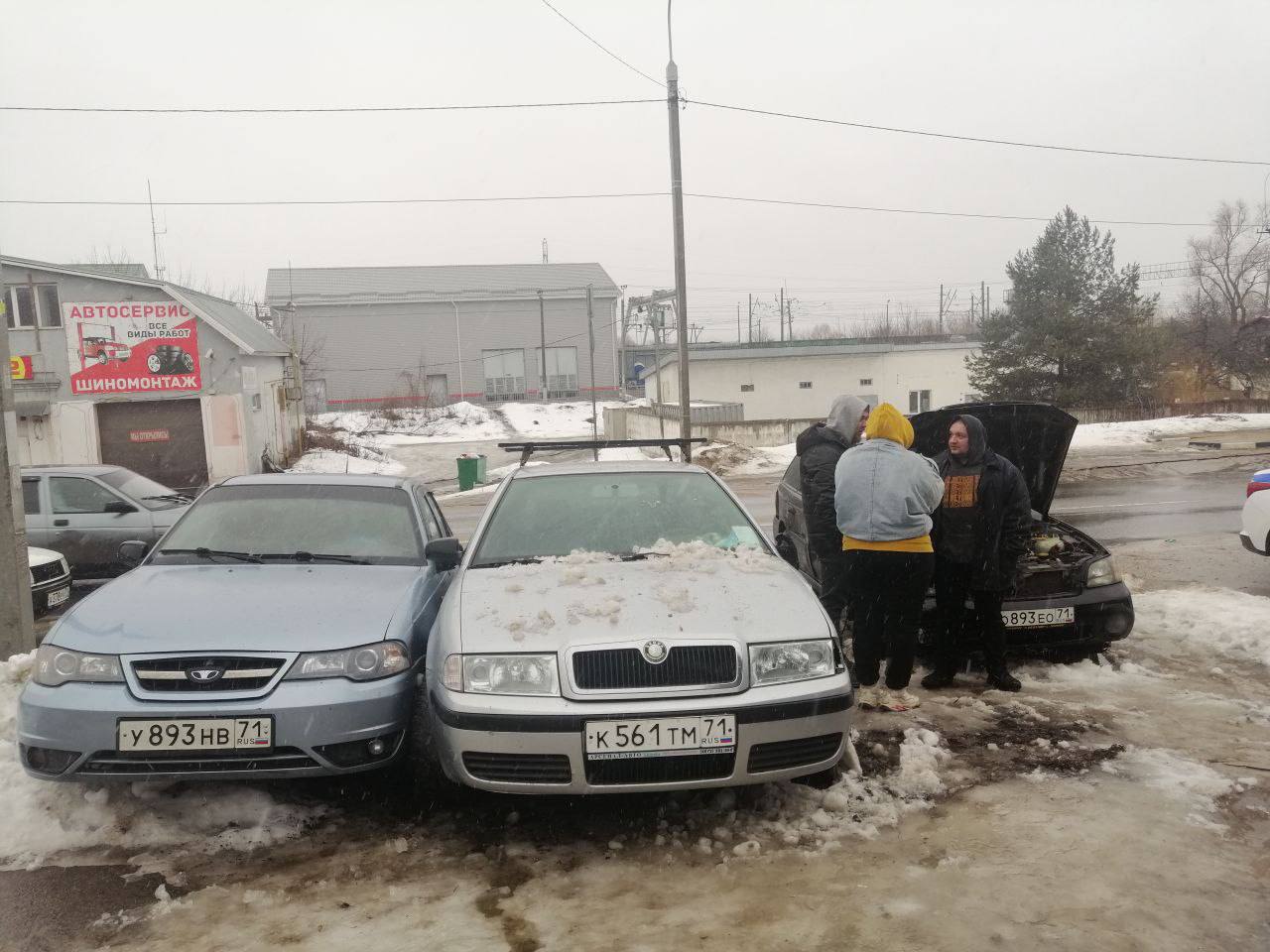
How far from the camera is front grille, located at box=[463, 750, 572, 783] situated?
3529 millimetres

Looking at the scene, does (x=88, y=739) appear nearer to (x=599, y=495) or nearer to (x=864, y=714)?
(x=599, y=495)

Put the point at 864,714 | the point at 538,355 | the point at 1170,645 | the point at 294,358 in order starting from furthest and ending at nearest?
the point at 538,355, the point at 294,358, the point at 1170,645, the point at 864,714

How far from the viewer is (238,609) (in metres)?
4.25

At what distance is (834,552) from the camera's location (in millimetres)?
5762

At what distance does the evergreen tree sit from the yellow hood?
32.1 metres

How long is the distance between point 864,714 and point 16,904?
152 inches

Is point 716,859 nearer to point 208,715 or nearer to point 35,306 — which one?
point 208,715

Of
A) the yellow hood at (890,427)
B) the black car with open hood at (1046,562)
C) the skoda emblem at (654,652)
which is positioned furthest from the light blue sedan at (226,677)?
the black car with open hood at (1046,562)

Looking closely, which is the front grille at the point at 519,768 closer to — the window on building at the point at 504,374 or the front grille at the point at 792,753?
the front grille at the point at 792,753

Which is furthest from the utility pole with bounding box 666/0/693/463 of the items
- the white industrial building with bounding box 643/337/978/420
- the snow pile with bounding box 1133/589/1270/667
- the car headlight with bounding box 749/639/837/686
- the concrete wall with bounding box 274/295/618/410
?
the concrete wall with bounding box 274/295/618/410

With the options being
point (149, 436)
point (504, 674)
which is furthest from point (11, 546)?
point (149, 436)

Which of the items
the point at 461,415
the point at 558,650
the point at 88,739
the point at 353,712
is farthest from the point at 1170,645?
the point at 461,415

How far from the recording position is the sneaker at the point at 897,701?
206 inches

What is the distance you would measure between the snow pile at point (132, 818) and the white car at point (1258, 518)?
8128 millimetres
